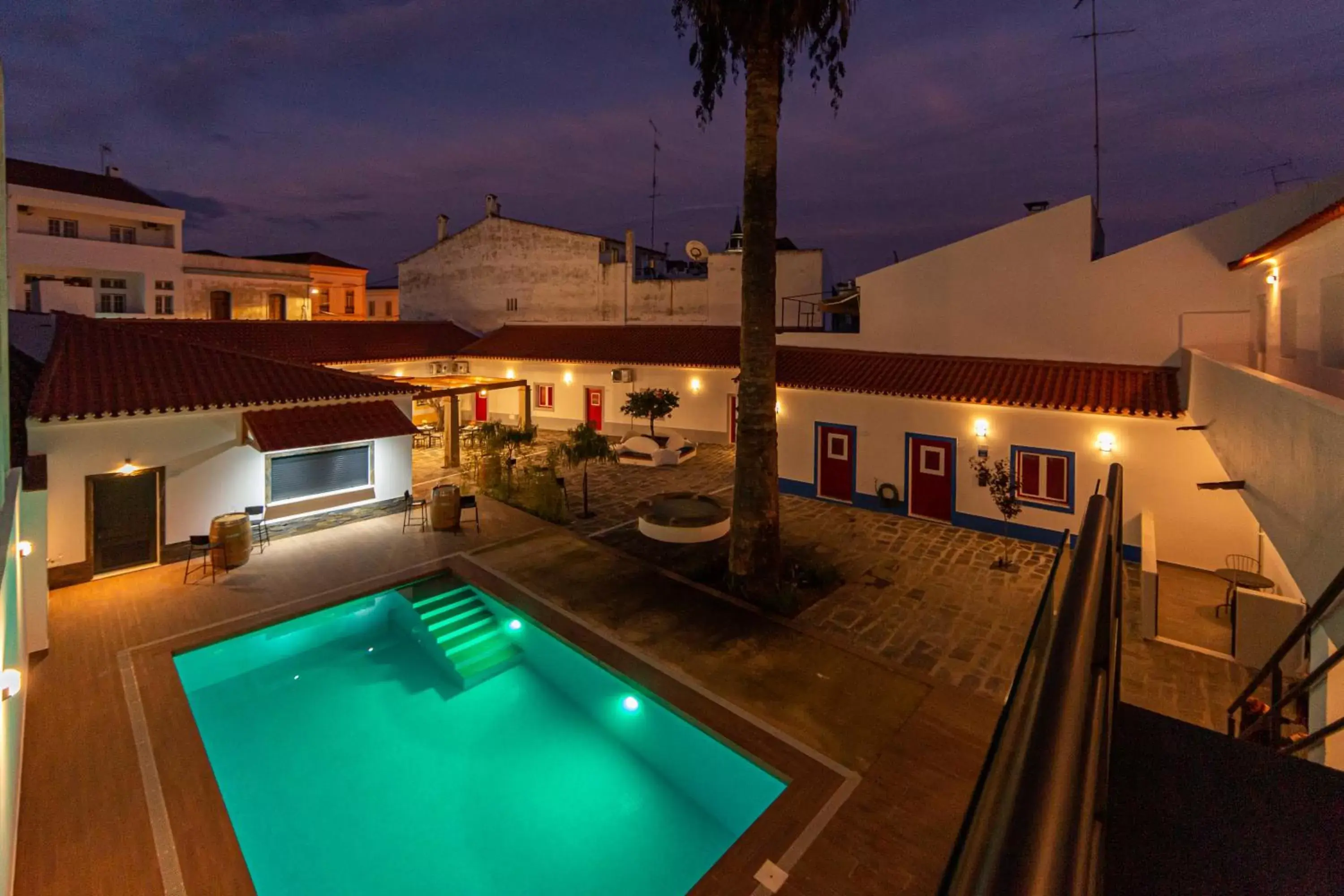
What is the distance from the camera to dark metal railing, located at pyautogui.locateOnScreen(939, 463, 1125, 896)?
0.65m

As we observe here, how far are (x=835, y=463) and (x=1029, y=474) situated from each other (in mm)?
5363

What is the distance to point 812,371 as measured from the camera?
67.8ft

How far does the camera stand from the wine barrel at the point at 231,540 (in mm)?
14391

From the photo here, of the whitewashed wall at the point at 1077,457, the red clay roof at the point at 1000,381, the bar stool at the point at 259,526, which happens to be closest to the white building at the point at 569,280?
the red clay roof at the point at 1000,381

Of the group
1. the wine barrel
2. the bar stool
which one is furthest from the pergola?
the wine barrel

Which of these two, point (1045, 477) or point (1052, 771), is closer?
point (1052, 771)

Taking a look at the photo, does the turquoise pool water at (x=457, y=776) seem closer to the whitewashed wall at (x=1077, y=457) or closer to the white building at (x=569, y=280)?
the whitewashed wall at (x=1077, y=457)

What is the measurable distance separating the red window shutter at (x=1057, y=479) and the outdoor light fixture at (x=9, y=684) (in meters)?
18.6

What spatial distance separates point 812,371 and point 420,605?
43.2 feet

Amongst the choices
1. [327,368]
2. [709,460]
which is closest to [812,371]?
[709,460]

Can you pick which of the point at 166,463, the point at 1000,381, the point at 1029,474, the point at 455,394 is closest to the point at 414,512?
the point at 455,394

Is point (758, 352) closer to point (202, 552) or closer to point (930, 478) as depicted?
point (930, 478)

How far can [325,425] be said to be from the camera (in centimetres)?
1697

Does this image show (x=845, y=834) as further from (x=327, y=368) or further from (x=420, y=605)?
(x=327, y=368)
